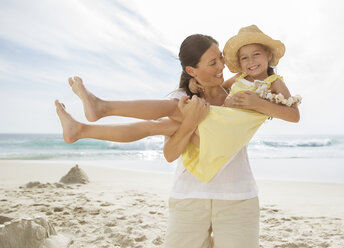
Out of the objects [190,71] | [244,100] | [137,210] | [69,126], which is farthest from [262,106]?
[137,210]

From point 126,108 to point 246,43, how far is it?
113 cm

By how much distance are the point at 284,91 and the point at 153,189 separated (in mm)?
4559

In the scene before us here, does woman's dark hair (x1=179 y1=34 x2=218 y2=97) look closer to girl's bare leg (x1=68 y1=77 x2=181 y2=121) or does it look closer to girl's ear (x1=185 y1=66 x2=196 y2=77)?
girl's ear (x1=185 y1=66 x2=196 y2=77)

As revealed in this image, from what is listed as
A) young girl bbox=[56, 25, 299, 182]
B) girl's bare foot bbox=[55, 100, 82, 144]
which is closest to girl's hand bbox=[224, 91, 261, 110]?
young girl bbox=[56, 25, 299, 182]

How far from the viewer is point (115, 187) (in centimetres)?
654

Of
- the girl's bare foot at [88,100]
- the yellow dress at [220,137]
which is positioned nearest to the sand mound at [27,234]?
the girl's bare foot at [88,100]

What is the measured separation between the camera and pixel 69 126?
88.0 inches

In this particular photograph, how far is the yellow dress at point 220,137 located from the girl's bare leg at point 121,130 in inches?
10.8

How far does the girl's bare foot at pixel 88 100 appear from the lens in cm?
208

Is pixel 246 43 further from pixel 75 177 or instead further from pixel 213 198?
pixel 75 177

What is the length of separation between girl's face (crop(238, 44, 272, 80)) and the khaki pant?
104 centimetres

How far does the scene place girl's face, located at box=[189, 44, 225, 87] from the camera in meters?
2.32

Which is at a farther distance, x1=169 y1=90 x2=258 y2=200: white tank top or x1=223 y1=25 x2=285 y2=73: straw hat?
x1=223 y1=25 x2=285 y2=73: straw hat

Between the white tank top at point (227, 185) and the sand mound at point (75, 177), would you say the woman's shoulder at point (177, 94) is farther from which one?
the sand mound at point (75, 177)
